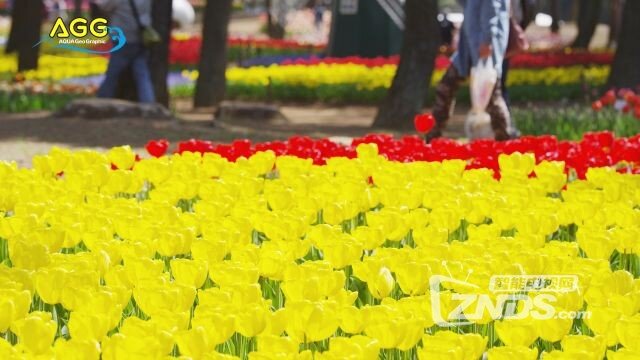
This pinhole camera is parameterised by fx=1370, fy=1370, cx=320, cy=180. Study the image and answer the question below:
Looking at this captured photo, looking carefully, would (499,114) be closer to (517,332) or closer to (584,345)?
(517,332)

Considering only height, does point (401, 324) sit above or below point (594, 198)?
above

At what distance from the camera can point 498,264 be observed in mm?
4242

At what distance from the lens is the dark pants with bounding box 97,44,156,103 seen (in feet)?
49.7

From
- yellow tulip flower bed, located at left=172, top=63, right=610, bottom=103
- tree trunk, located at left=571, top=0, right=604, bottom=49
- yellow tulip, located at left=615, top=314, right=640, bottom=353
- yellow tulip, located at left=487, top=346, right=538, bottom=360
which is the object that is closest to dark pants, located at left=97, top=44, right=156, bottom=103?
yellow tulip flower bed, located at left=172, top=63, right=610, bottom=103

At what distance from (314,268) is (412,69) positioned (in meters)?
12.0

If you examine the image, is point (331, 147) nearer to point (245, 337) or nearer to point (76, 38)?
point (245, 337)

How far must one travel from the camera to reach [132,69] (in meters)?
15.4

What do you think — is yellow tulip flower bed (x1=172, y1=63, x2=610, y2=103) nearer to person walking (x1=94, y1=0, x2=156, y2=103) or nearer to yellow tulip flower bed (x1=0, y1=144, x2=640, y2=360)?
person walking (x1=94, y1=0, x2=156, y2=103)

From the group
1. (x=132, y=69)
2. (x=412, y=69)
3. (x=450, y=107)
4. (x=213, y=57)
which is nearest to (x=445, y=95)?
(x=450, y=107)

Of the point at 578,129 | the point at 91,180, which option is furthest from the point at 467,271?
the point at 578,129

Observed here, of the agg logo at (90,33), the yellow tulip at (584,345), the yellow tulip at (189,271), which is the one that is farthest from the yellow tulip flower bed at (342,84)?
the yellow tulip at (584,345)

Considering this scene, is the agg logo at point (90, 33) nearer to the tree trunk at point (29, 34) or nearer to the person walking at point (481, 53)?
the tree trunk at point (29, 34)

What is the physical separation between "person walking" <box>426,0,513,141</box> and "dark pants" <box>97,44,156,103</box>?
4.94 meters

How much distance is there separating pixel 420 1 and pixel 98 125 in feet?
14.4
